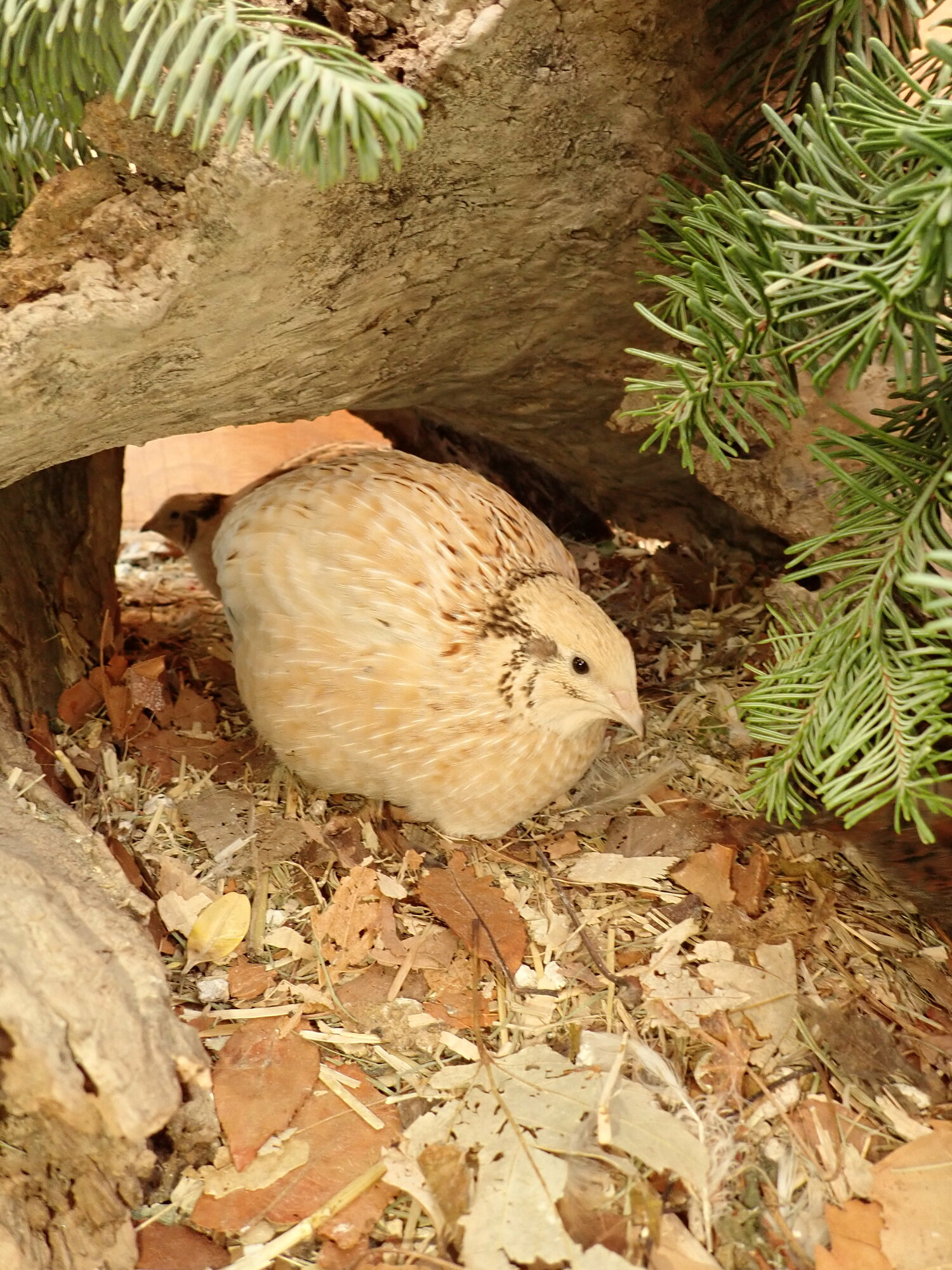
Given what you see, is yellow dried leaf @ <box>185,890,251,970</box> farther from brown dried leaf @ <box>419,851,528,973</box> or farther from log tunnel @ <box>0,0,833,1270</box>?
brown dried leaf @ <box>419,851,528,973</box>

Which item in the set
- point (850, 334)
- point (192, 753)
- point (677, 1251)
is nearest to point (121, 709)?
point (192, 753)

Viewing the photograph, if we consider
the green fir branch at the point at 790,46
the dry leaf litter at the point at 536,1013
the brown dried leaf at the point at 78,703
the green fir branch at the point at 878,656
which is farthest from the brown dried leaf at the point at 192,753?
the green fir branch at the point at 790,46

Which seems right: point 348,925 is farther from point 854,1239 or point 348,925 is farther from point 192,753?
point 854,1239

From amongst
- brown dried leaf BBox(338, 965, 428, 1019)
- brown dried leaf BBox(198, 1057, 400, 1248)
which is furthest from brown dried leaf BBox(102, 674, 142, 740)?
brown dried leaf BBox(198, 1057, 400, 1248)

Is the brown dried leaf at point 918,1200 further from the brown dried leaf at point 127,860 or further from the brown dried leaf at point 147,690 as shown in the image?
the brown dried leaf at point 147,690

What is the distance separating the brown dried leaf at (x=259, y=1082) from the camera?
5.64 feet

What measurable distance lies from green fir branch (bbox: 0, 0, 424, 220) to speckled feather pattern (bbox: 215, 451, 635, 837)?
1.14 meters

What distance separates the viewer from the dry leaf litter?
5.26 feet

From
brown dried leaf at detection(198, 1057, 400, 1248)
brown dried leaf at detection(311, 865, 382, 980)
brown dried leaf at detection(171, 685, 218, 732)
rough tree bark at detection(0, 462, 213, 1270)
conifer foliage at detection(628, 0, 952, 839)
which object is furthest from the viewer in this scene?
brown dried leaf at detection(171, 685, 218, 732)

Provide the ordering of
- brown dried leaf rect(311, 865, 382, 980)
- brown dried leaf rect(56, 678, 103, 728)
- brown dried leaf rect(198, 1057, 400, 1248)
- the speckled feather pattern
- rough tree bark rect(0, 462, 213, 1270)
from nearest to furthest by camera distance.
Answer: rough tree bark rect(0, 462, 213, 1270) < brown dried leaf rect(198, 1057, 400, 1248) < brown dried leaf rect(311, 865, 382, 980) < the speckled feather pattern < brown dried leaf rect(56, 678, 103, 728)

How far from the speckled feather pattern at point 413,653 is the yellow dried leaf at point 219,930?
41 cm

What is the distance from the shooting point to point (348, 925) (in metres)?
2.14

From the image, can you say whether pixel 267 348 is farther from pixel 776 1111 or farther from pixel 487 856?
pixel 776 1111

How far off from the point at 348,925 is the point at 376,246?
133 cm
